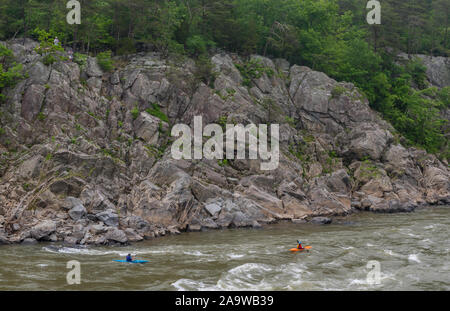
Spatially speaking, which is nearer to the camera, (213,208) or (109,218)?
(109,218)

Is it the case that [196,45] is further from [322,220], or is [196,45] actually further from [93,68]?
[322,220]

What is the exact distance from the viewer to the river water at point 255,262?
1831 cm

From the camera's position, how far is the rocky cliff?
99.4 feet

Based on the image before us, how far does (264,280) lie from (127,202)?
1670 cm

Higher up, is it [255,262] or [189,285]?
[189,285]

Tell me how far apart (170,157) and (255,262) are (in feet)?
56.1

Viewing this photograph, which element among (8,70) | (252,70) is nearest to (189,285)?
(8,70)

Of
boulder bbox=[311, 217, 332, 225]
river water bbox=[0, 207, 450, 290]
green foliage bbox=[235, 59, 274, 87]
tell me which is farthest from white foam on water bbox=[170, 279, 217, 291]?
green foliage bbox=[235, 59, 274, 87]

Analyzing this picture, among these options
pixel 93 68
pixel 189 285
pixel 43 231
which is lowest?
pixel 189 285

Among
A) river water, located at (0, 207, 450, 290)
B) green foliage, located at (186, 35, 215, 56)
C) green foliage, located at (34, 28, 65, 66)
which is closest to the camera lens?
river water, located at (0, 207, 450, 290)

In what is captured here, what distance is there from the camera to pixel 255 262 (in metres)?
22.0

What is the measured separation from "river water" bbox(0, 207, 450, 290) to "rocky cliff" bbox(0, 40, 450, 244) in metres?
3.20

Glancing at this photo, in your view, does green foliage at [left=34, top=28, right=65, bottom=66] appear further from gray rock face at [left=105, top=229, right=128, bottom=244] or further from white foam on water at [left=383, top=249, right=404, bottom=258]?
white foam on water at [left=383, top=249, right=404, bottom=258]

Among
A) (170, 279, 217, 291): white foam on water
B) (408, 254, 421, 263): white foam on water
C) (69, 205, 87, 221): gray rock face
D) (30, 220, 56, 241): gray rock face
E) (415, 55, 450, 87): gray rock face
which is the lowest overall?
(408, 254, 421, 263): white foam on water
